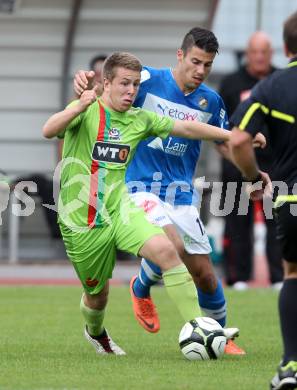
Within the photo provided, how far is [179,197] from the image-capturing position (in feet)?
29.9

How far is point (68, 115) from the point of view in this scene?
25.6 feet

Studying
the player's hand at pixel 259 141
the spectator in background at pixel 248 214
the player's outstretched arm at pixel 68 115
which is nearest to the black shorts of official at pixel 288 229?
the player's hand at pixel 259 141

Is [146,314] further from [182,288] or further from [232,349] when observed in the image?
[182,288]

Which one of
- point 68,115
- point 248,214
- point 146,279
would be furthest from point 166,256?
point 248,214

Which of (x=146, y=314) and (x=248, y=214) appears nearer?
(x=146, y=314)

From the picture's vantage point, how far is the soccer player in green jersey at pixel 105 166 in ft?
26.4

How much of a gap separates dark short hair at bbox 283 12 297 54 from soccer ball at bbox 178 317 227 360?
6.95ft

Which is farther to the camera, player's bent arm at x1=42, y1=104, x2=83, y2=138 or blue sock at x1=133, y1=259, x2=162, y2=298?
blue sock at x1=133, y1=259, x2=162, y2=298

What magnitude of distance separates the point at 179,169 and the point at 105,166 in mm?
1132

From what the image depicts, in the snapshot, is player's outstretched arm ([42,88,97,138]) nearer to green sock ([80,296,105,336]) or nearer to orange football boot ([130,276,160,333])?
green sock ([80,296,105,336])

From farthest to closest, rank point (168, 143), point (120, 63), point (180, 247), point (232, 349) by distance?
point (168, 143) → point (180, 247) → point (232, 349) → point (120, 63)

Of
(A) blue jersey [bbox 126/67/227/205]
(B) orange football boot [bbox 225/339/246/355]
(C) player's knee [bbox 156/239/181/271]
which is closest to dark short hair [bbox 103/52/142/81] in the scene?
(A) blue jersey [bbox 126/67/227/205]

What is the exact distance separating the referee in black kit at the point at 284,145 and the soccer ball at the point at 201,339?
4.32ft

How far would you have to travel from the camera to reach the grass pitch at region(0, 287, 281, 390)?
6918mm
